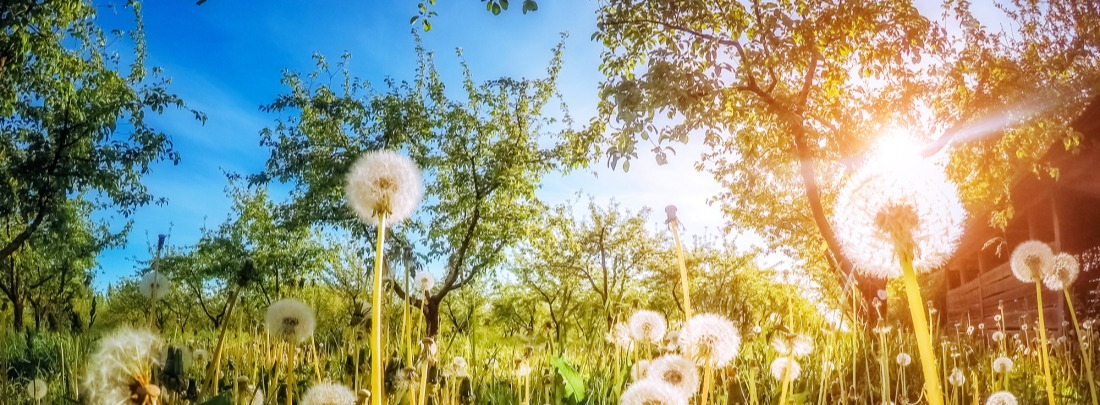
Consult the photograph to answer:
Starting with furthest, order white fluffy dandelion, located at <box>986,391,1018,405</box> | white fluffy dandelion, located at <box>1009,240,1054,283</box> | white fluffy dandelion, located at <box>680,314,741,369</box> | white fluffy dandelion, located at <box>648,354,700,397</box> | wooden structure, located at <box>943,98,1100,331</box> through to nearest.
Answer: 1. wooden structure, located at <box>943,98,1100,331</box>
2. white fluffy dandelion, located at <box>986,391,1018,405</box>
3. white fluffy dandelion, located at <box>1009,240,1054,283</box>
4. white fluffy dandelion, located at <box>648,354,700,397</box>
5. white fluffy dandelion, located at <box>680,314,741,369</box>

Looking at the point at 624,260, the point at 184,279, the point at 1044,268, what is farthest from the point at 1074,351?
the point at 184,279

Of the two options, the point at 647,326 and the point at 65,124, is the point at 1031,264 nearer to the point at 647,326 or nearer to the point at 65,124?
the point at 647,326

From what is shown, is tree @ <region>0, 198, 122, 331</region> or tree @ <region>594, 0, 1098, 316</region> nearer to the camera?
A: tree @ <region>594, 0, 1098, 316</region>

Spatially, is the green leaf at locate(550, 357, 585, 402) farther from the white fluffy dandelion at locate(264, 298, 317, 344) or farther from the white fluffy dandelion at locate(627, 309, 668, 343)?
the white fluffy dandelion at locate(264, 298, 317, 344)

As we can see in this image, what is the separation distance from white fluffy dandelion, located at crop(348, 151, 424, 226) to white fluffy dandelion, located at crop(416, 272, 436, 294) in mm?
1109

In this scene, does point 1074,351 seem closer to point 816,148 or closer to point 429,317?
point 816,148

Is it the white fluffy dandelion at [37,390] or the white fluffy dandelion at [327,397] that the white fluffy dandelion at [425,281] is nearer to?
the white fluffy dandelion at [327,397]

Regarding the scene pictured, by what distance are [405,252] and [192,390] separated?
75cm

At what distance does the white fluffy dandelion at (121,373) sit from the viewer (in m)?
0.97

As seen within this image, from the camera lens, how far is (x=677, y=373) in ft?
6.05

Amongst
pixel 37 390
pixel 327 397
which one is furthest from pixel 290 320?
pixel 37 390

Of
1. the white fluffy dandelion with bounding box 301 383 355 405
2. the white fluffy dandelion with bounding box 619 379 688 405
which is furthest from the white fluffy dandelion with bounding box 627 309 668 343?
the white fluffy dandelion with bounding box 301 383 355 405

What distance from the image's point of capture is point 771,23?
40.3ft

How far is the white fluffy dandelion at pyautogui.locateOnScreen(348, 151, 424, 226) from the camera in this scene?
4.41 ft
